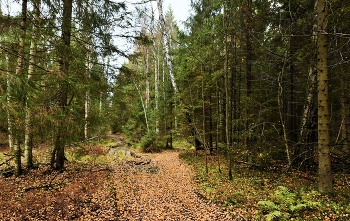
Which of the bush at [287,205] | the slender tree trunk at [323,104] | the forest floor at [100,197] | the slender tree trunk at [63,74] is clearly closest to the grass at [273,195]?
the bush at [287,205]

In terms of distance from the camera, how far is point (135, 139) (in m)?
18.6

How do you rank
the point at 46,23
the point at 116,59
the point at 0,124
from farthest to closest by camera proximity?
the point at 116,59
the point at 46,23
the point at 0,124

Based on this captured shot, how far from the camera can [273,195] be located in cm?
534

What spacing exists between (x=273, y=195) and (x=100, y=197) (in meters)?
4.69

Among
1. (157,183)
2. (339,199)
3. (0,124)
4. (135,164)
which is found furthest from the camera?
(135,164)

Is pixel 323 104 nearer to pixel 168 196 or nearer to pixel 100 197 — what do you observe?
pixel 168 196

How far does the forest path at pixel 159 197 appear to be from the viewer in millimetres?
4875

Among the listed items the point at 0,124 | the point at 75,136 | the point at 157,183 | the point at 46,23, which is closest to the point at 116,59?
the point at 46,23

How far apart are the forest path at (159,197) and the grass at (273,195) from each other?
0.44 m

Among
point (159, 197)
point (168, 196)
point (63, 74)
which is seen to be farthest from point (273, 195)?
point (63, 74)

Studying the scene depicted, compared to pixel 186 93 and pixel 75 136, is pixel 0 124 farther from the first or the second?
pixel 186 93

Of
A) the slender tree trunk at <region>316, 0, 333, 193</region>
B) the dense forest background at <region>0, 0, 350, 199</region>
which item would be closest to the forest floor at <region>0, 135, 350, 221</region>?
the slender tree trunk at <region>316, 0, 333, 193</region>

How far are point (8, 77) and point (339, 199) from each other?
7.22m

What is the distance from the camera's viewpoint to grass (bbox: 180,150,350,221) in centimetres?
426
